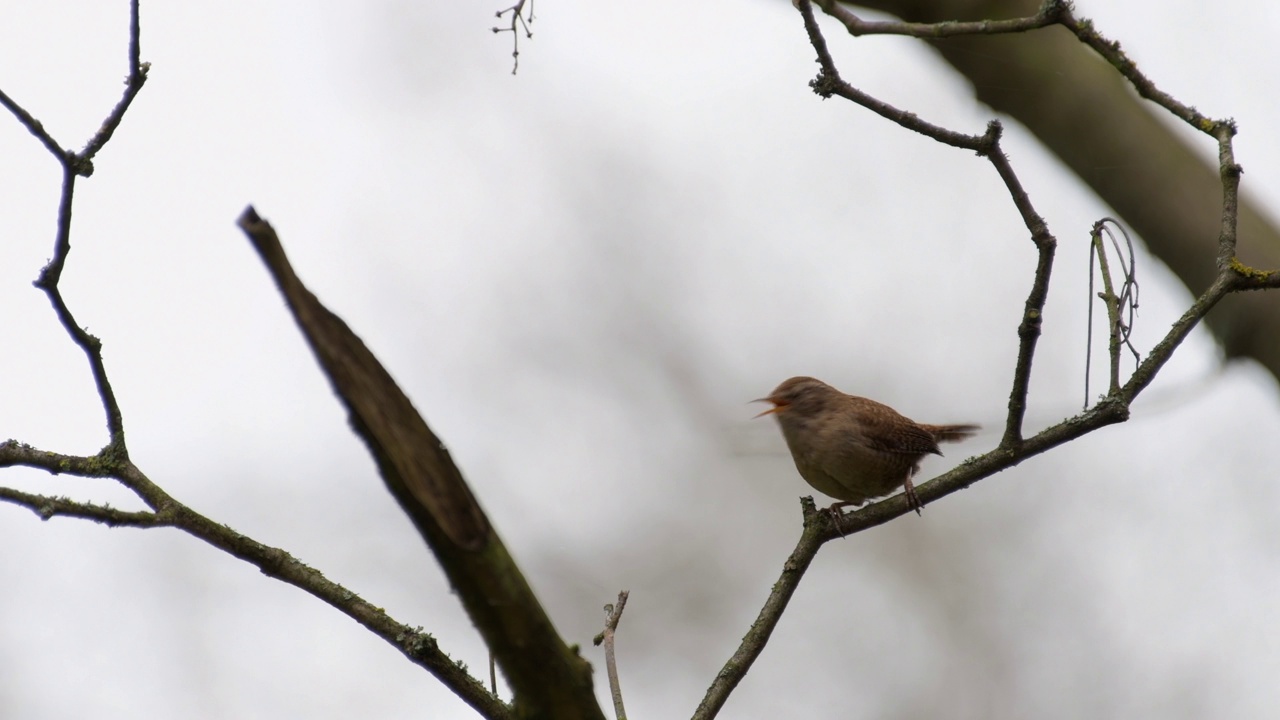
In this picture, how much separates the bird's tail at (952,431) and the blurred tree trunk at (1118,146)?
3.51 ft

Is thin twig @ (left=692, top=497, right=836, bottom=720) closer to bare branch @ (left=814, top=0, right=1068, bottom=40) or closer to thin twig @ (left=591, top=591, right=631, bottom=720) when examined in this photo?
thin twig @ (left=591, top=591, right=631, bottom=720)

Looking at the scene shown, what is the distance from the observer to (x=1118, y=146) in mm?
4285

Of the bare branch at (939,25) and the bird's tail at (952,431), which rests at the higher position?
the bird's tail at (952,431)

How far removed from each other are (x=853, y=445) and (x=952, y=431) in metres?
0.76

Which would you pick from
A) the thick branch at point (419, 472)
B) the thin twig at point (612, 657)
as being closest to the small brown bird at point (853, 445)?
the thin twig at point (612, 657)

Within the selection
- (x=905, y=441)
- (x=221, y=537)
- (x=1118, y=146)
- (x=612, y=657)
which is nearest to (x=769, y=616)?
(x=612, y=657)

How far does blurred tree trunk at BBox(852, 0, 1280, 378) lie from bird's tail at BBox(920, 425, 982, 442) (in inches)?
42.1

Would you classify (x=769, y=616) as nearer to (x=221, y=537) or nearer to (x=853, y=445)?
(x=221, y=537)

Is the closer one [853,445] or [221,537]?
[221,537]

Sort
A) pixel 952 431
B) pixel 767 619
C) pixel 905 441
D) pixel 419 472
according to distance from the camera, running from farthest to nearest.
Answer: pixel 952 431 < pixel 905 441 < pixel 767 619 < pixel 419 472

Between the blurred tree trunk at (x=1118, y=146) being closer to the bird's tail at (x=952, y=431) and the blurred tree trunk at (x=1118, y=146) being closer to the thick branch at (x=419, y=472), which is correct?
the bird's tail at (x=952, y=431)

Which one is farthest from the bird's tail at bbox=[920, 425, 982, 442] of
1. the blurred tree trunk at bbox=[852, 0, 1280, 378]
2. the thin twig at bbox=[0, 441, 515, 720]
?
the thin twig at bbox=[0, 441, 515, 720]

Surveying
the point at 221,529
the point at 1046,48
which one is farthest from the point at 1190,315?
the point at 221,529

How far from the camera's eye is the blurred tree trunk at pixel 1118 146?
386 centimetres
